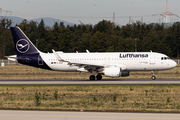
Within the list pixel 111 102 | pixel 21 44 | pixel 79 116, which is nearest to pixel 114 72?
pixel 21 44

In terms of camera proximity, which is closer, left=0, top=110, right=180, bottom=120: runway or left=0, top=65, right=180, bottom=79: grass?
left=0, top=110, right=180, bottom=120: runway

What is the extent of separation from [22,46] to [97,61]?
1184cm

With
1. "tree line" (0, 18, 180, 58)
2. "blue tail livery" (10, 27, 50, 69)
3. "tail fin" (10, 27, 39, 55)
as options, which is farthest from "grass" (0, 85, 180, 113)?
"tree line" (0, 18, 180, 58)

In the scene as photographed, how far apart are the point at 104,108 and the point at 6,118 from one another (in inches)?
251

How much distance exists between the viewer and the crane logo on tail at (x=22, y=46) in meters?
42.3

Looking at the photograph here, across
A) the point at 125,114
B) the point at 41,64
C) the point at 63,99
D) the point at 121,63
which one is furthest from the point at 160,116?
the point at 41,64

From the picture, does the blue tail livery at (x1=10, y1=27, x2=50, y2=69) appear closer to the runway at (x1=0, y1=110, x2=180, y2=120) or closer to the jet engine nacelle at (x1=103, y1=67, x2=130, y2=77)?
A: the jet engine nacelle at (x1=103, y1=67, x2=130, y2=77)

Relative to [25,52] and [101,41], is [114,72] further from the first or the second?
[101,41]

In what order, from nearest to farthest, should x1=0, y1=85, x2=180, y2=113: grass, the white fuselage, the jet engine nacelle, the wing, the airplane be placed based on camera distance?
x1=0, y1=85, x2=180, y2=113: grass, the jet engine nacelle, the wing, the airplane, the white fuselage

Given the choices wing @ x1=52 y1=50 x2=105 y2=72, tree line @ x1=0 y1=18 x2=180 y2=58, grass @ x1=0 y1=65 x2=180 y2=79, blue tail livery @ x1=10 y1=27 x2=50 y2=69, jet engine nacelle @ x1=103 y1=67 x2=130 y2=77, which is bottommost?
grass @ x1=0 y1=65 x2=180 y2=79

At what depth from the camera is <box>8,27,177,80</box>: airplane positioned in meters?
38.7

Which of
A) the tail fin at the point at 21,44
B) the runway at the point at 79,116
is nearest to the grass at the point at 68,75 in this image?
the tail fin at the point at 21,44

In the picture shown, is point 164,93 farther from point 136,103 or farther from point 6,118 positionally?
point 6,118

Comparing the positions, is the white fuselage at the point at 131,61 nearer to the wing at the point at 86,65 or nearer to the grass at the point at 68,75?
the wing at the point at 86,65
